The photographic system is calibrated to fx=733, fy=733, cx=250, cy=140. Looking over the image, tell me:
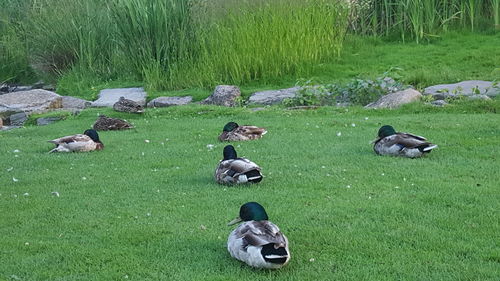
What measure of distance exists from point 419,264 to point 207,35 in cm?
1246

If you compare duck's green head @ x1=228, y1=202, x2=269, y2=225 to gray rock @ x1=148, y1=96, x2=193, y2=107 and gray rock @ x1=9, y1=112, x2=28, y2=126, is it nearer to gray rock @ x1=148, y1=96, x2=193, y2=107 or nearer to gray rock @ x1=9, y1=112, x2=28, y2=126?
gray rock @ x1=148, y1=96, x2=193, y2=107

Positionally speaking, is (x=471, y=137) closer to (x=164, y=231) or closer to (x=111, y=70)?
(x=164, y=231)

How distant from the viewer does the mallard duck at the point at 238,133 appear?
998 centimetres

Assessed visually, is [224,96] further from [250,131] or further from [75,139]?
[75,139]

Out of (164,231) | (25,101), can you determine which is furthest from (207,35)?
(164,231)

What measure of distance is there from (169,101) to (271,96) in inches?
83.3

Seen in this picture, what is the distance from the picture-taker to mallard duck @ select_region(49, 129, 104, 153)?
9727 millimetres

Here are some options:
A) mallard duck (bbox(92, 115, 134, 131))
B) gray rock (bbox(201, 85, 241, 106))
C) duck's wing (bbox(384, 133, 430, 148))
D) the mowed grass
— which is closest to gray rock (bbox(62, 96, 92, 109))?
gray rock (bbox(201, 85, 241, 106))

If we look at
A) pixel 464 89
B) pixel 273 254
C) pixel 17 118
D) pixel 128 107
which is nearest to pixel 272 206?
pixel 273 254

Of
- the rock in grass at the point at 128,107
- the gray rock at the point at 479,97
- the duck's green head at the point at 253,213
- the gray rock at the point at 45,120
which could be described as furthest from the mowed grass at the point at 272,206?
the gray rock at the point at 45,120

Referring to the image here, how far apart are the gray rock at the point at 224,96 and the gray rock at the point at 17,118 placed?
12.6 feet

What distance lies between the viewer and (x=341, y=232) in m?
5.69

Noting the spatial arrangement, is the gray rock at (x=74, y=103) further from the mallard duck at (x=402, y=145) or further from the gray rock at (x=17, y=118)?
the mallard duck at (x=402, y=145)

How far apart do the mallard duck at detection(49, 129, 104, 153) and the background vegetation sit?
6463 mm
